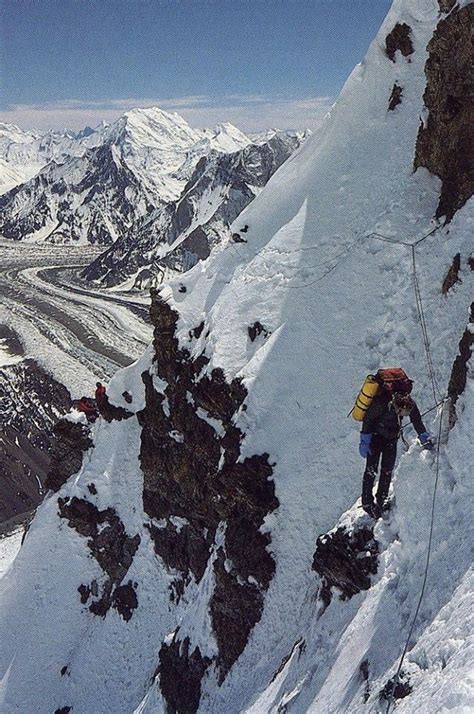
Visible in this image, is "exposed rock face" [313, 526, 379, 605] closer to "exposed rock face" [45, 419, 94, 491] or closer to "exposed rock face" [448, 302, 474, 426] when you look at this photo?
"exposed rock face" [448, 302, 474, 426]

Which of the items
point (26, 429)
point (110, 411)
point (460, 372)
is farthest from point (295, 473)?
point (26, 429)

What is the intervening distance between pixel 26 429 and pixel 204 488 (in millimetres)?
56829

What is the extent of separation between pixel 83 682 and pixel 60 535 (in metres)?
8.01

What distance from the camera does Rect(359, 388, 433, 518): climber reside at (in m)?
11.2

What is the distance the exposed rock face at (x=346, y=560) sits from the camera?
1248 centimetres

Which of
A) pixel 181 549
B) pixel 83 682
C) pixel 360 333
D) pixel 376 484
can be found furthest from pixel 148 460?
pixel 376 484

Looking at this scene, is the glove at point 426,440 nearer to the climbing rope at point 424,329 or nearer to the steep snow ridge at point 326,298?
the steep snow ridge at point 326,298

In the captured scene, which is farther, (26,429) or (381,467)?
(26,429)

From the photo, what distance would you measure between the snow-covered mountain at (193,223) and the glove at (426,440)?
127 m

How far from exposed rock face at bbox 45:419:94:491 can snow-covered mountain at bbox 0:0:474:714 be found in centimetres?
41

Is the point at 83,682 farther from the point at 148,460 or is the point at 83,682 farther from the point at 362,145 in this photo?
the point at 362,145

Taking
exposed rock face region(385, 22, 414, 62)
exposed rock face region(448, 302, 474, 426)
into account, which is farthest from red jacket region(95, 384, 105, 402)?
exposed rock face region(385, 22, 414, 62)

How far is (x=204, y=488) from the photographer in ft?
79.5

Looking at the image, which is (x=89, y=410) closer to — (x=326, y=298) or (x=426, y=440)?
(x=326, y=298)
